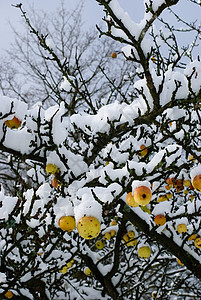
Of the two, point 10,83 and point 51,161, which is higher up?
point 10,83

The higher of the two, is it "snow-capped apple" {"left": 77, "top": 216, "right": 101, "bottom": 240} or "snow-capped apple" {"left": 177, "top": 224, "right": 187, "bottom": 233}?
"snow-capped apple" {"left": 177, "top": 224, "right": 187, "bottom": 233}

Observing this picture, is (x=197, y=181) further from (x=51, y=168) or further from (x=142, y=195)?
(x=51, y=168)

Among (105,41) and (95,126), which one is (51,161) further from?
(105,41)

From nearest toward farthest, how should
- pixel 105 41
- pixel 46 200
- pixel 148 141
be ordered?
pixel 46 200 < pixel 148 141 < pixel 105 41

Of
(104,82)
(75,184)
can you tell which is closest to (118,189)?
(75,184)

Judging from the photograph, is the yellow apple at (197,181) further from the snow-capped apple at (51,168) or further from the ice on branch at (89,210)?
the snow-capped apple at (51,168)

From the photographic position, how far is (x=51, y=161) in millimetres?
2326

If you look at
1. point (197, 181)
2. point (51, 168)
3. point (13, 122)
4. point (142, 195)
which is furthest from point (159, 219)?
point (13, 122)

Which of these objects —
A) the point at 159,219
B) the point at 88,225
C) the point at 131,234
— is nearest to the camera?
the point at 88,225

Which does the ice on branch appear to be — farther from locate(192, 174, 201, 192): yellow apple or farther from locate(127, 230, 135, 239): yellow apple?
locate(127, 230, 135, 239): yellow apple

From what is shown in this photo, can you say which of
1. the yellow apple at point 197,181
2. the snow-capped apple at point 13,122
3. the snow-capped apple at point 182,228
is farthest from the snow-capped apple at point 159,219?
the snow-capped apple at point 13,122

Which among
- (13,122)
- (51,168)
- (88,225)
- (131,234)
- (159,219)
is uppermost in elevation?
(13,122)

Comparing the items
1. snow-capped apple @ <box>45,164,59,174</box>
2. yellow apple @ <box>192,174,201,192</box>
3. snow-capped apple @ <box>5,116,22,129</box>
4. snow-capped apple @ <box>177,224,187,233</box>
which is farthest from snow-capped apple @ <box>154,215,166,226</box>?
snow-capped apple @ <box>5,116,22,129</box>

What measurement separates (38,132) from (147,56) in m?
1.30
